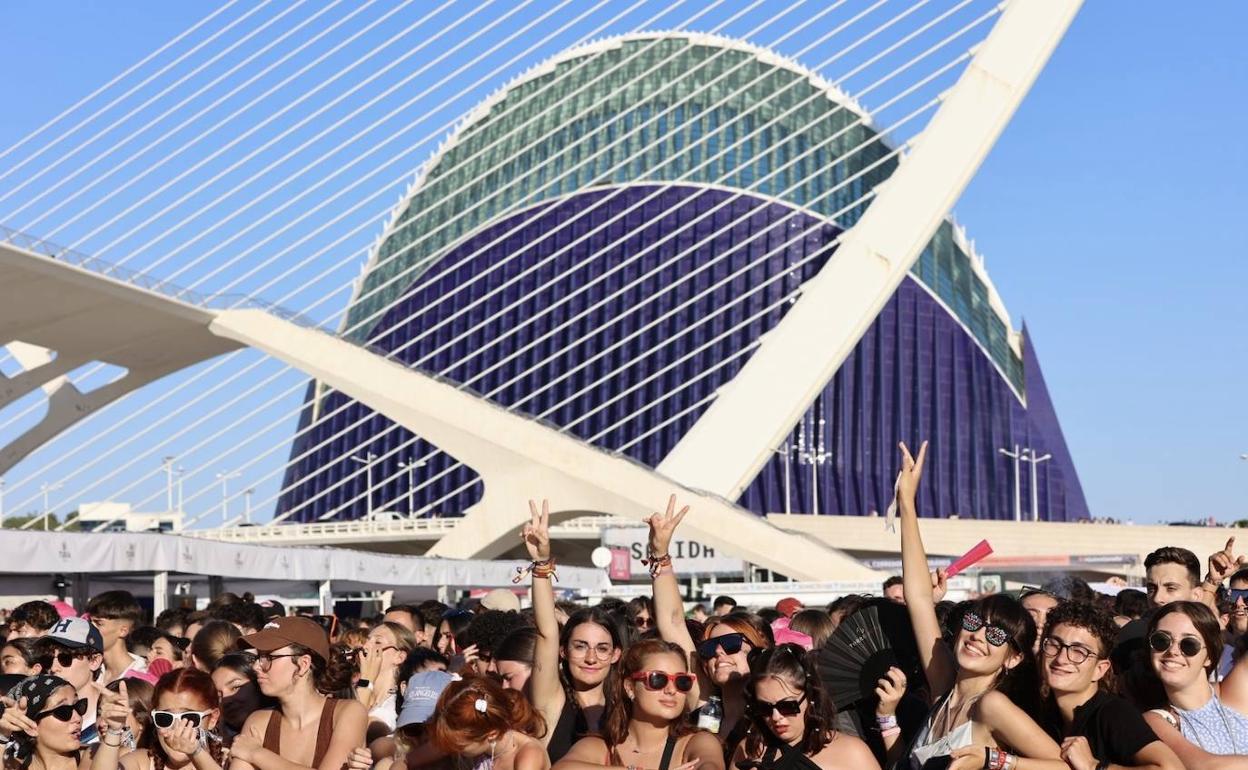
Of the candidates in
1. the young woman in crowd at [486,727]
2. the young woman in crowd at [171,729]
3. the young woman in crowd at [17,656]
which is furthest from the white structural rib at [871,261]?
the young woman in crowd at [486,727]

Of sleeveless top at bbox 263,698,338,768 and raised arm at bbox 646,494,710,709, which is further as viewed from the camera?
raised arm at bbox 646,494,710,709

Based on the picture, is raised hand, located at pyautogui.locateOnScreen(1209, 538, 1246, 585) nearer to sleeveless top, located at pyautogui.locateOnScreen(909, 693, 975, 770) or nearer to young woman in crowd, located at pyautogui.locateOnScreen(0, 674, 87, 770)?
sleeveless top, located at pyautogui.locateOnScreen(909, 693, 975, 770)

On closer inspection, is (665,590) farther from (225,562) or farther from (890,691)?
Answer: (225,562)

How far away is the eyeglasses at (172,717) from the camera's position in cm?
518

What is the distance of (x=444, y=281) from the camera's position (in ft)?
232

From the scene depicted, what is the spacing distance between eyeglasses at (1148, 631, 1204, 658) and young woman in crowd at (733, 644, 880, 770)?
854 millimetres

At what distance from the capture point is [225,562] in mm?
17516

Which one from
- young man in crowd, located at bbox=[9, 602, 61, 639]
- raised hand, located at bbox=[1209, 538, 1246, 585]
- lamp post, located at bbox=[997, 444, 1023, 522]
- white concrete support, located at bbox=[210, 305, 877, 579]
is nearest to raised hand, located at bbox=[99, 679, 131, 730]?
young man in crowd, located at bbox=[9, 602, 61, 639]

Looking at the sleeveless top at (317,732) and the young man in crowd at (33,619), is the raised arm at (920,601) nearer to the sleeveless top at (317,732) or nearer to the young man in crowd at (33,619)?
the sleeveless top at (317,732)

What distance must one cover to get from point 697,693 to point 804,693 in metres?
0.87

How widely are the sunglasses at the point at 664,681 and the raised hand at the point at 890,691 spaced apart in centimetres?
91

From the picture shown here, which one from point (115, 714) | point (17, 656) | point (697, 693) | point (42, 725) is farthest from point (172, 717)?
point (697, 693)

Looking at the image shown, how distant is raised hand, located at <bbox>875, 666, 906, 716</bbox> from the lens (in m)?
5.54

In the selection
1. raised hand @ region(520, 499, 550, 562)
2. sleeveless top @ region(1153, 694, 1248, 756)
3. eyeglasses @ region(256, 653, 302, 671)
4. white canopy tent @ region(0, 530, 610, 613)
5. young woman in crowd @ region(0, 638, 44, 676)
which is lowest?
sleeveless top @ region(1153, 694, 1248, 756)
